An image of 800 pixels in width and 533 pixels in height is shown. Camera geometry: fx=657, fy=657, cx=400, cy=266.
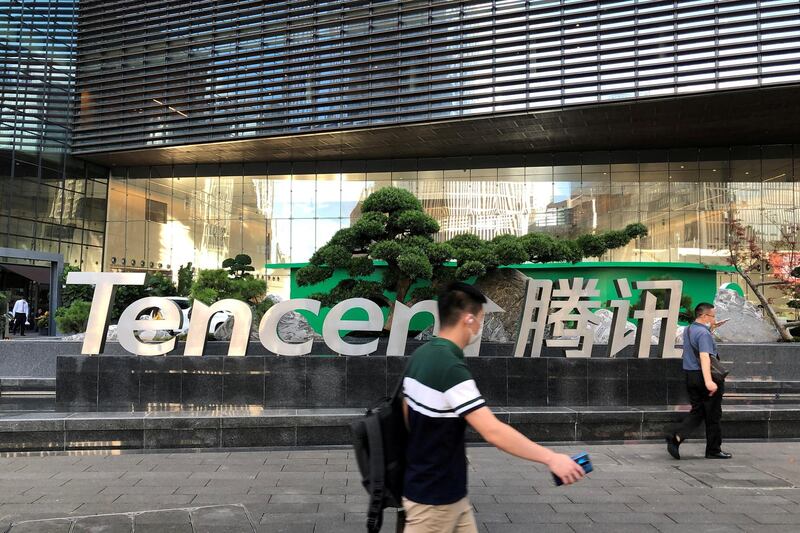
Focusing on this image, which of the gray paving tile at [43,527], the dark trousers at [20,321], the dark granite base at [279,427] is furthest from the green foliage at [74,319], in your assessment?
the gray paving tile at [43,527]

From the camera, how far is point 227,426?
7.99m

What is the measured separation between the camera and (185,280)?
2719 cm

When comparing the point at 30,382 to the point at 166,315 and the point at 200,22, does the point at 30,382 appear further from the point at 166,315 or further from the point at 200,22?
the point at 200,22

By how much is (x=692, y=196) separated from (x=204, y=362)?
22.7 m

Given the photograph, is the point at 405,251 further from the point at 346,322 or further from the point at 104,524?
the point at 104,524

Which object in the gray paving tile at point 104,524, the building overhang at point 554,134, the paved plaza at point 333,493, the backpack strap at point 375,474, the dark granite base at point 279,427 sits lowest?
the paved plaza at point 333,493

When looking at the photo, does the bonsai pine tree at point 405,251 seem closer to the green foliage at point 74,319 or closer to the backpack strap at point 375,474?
the green foliage at point 74,319

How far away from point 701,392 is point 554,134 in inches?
701

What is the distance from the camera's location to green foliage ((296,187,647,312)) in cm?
1462

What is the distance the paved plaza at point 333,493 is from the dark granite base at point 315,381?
195 centimetres

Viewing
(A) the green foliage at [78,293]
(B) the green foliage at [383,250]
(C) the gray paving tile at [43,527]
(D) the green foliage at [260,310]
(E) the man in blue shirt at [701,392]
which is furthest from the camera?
(A) the green foliage at [78,293]

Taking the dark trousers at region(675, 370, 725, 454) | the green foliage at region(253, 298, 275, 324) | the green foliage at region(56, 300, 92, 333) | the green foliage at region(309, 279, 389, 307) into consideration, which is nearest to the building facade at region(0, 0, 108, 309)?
the green foliage at region(56, 300, 92, 333)

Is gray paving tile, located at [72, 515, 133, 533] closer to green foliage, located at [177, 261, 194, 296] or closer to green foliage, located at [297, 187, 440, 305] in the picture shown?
green foliage, located at [297, 187, 440, 305]

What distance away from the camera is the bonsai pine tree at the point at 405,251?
14625 millimetres
